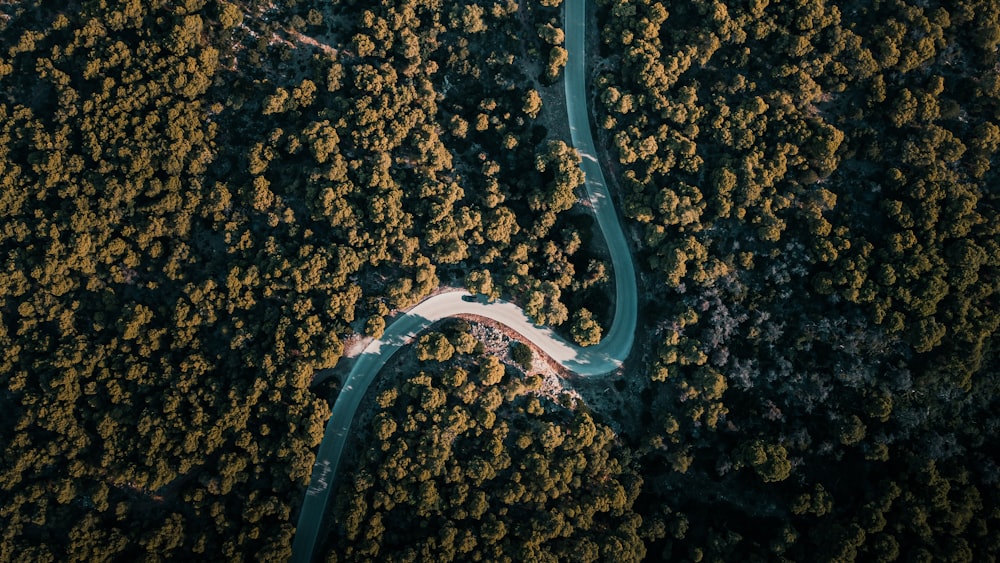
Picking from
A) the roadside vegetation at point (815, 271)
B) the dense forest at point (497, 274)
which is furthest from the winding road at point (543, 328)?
the roadside vegetation at point (815, 271)

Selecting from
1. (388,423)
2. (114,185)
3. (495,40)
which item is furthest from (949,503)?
(114,185)

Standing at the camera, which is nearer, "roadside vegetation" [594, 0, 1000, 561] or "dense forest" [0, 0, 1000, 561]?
"dense forest" [0, 0, 1000, 561]

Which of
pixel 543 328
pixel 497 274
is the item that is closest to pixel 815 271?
pixel 543 328

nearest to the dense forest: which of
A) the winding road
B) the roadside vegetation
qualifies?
the roadside vegetation

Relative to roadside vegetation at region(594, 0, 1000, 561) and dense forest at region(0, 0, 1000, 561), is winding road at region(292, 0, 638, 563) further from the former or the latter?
roadside vegetation at region(594, 0, 1000, 561)

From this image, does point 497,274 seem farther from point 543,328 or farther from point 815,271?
point 815,271
